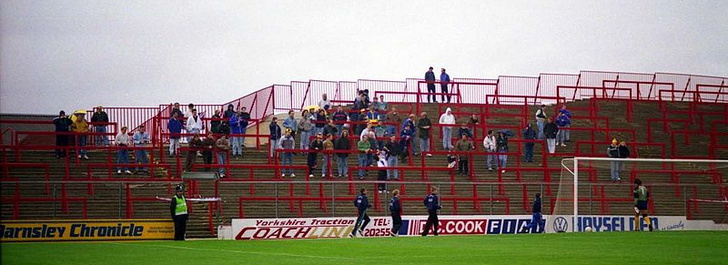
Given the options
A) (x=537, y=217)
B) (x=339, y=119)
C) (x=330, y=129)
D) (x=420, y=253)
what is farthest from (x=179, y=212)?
(x=339, y=119)

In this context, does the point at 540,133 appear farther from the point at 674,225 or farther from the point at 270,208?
the point at 270,208

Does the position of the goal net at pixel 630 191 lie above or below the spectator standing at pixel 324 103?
below

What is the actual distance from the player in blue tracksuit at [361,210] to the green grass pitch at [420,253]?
692cm

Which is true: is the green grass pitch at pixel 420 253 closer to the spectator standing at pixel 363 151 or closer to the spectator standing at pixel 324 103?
the spectator standing at pixel 363 151

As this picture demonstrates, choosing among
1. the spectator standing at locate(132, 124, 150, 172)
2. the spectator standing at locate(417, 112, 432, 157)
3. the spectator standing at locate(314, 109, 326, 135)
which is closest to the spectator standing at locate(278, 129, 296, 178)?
the spectator standing at locate(314, 109, 326, 135)

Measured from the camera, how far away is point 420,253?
20.4 metres

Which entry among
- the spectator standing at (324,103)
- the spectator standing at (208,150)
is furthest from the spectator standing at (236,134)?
the spectator standing at (324,103)

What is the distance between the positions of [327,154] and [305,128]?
9.84ft

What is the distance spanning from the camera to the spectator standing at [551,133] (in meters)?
43.4

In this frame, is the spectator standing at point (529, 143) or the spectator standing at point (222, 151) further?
the spectator standing at point (529, 143)

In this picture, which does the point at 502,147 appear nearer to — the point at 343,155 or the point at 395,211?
the point at 343,155

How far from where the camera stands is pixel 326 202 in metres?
35.2

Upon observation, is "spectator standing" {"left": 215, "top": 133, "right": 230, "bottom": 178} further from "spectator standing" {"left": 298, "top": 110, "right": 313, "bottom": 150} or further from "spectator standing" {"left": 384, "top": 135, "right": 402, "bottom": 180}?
"spectator standing" {"left": 384, "top": 135, "right": 402, "bottom": 180}

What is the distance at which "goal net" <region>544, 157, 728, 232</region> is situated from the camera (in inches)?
1405
